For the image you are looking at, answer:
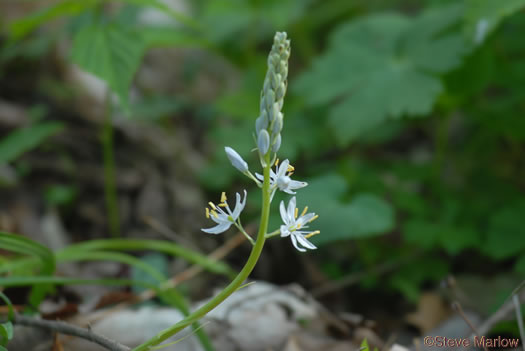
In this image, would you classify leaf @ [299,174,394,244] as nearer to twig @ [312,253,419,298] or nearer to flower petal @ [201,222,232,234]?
twig @ [312,253,419,298]

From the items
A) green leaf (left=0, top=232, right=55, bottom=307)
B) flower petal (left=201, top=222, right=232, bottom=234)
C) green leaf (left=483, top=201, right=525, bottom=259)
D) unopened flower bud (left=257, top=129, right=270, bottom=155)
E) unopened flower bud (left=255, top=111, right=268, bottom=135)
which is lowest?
green leaf (left=483, top=201, right=525, bottom=259)

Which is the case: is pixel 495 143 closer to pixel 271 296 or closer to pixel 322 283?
pixel 322 283

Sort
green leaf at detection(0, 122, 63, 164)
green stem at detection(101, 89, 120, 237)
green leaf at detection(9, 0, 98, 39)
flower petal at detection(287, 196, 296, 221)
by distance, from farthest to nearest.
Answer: green stem at detection(101, 89, 120, 237), green leaf at detection(0, 122, 63, 164), green leaf at detection(9, 0, 98, 39), flower petal at detection(287, 196, 296, 221)

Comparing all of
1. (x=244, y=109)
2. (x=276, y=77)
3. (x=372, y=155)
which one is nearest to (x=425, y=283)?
(x=372, y=155)

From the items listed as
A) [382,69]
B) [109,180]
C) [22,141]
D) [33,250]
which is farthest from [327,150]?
[33,250]

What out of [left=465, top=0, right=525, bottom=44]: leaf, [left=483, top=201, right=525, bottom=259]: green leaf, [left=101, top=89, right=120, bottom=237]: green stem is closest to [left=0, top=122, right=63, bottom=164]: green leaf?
[left=101, top=89, right=120, bottom=237]: green stem

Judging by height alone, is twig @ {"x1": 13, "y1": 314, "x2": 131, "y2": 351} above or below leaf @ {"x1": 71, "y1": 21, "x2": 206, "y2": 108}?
below
